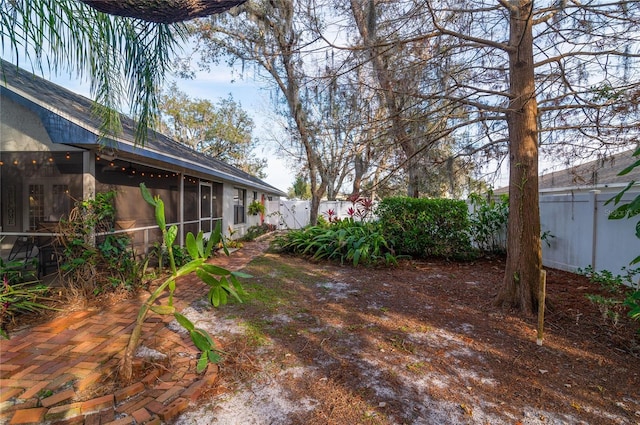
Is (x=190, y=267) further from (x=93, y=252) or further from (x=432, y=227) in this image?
(x=432, y=227)

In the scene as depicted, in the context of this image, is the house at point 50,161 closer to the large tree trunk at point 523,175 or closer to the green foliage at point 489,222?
the large tree trunk at point 523,175

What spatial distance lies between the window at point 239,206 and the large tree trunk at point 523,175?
9505 millimetres

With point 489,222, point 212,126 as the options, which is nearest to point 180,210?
point 489,222

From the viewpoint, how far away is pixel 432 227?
24.2ft

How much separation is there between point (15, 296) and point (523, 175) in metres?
6.29

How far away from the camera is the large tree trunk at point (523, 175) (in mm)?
3932

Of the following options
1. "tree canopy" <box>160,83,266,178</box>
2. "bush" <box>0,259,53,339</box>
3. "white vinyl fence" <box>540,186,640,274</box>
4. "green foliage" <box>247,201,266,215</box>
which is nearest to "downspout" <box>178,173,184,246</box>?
"bush" <box>0,259,53,339</box>

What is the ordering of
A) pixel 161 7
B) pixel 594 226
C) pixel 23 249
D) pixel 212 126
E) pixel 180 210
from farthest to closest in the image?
pixel 212 126, pixel 180 210, pixel 594 226, pixel 23 249, pixel 161 7

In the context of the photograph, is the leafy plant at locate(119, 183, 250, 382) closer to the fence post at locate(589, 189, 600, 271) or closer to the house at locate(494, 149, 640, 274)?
the house at locate(494, 149, 640, 274)

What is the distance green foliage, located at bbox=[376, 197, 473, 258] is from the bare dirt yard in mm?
2484

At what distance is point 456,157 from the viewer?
507cm

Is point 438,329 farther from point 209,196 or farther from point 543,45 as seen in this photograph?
point 209,196

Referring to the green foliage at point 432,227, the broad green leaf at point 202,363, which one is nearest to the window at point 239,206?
the green foliage at point 432,227

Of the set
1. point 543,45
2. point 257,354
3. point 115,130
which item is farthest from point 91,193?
point 543,45
